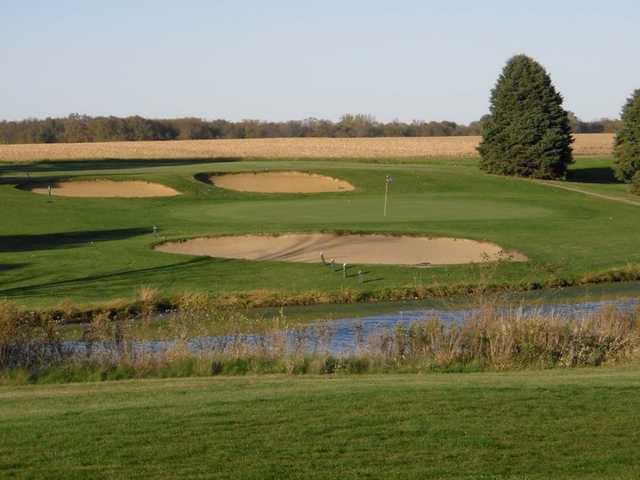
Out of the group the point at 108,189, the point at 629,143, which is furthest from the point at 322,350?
the point at 629,143

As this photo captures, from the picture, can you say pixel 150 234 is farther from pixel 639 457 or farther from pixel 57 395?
pixel 639 457

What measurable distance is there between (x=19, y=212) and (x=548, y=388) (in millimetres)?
33265

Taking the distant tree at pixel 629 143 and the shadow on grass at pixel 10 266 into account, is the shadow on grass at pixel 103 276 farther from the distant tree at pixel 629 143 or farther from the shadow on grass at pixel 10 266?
the distant tree at pixel 629 143

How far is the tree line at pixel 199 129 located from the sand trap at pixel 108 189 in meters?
87.1

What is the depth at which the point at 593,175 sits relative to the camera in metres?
67.5

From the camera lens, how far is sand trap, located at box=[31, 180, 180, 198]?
170 feet

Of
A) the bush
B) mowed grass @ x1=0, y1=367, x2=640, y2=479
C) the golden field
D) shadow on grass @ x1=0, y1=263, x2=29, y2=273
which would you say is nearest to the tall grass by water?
mowed grass @ x1=0, y1=367, x2=640, y2=479

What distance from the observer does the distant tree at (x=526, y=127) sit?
6350cm

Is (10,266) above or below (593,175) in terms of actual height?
below

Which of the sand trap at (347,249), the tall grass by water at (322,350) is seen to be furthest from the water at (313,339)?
the sand trap at (347,249)

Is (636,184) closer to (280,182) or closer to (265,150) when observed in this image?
(280,182)

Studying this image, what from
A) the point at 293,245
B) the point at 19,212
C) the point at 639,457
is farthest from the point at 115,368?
the point at 19,212

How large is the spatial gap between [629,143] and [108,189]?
92.9 feet

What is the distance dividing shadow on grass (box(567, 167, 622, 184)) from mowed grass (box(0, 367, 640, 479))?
180 feet
